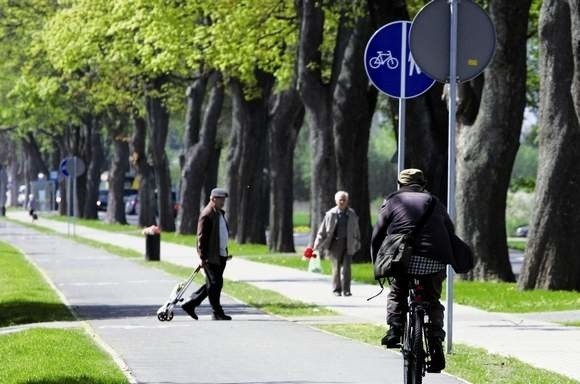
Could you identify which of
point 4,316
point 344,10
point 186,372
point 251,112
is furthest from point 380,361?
point 251,112

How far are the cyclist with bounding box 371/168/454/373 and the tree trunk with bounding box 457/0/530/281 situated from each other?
53.2ft

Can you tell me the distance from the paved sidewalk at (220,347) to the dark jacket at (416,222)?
4.53 ft

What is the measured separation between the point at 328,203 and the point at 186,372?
988 inches

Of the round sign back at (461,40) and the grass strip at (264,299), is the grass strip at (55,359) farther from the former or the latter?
the grass strip at (264,299)

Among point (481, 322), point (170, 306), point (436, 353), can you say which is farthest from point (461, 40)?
point (170, 306)

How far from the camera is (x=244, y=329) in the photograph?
1970cm

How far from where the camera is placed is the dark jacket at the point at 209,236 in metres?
21.9

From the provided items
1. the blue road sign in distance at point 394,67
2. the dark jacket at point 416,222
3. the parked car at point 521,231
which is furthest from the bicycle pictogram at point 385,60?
the parked car at point 521,231

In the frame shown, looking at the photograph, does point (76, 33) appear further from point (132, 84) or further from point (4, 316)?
point (4, 316)

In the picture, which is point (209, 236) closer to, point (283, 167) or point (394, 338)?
point (394, 338)

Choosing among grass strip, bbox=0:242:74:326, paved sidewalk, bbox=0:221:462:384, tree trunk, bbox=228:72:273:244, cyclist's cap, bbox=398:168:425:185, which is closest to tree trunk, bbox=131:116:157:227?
tree trunk, bbox=228:72:273:244

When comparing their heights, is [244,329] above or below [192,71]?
below

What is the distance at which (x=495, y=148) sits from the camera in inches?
1157

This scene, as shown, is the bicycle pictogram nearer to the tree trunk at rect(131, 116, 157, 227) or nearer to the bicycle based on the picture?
the bicycle
